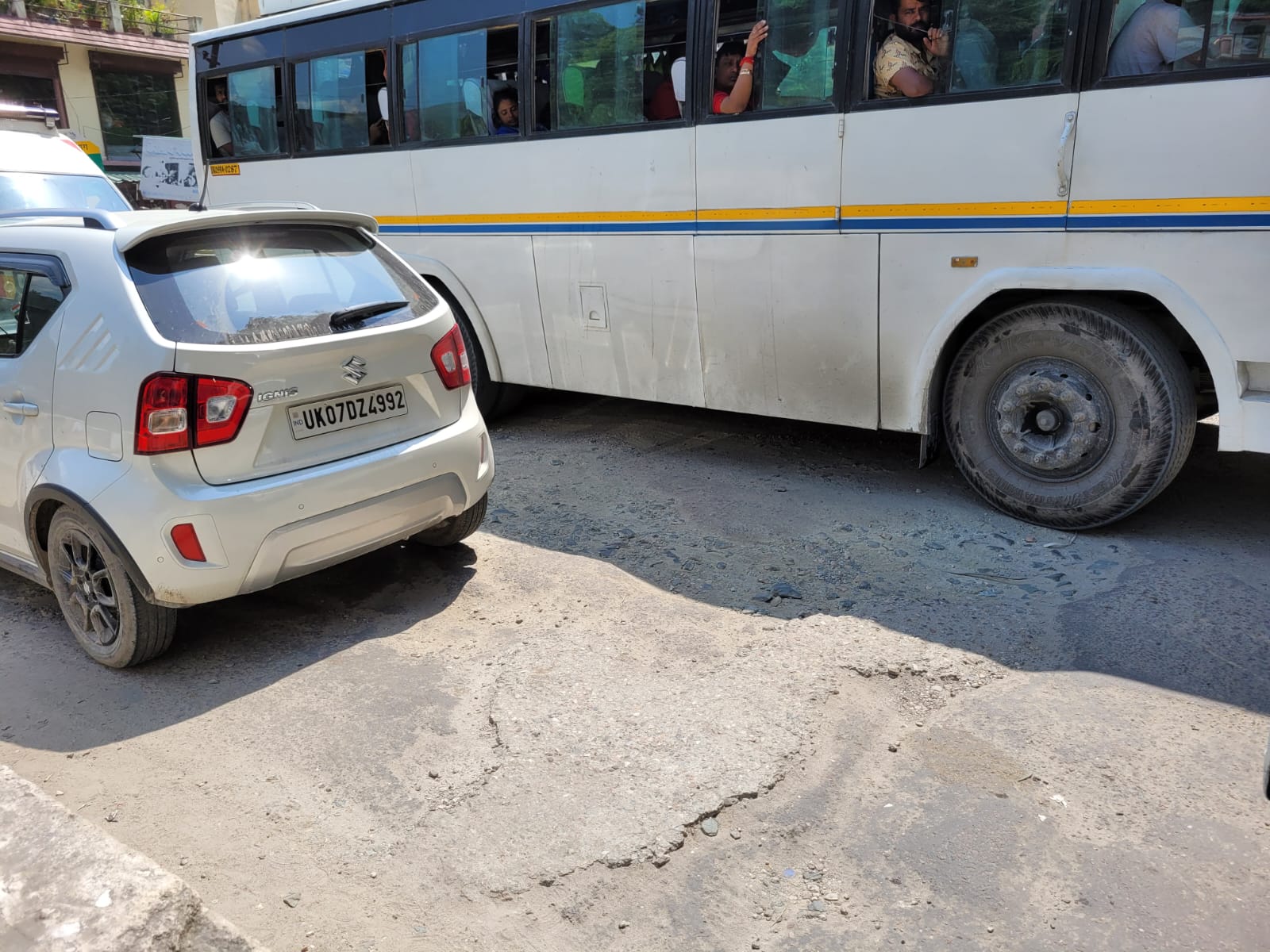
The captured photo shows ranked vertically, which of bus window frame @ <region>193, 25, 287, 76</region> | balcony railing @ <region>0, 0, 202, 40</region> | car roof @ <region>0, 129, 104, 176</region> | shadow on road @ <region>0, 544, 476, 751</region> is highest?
balcony railing @ <region>0, 0, 202, 40</region>

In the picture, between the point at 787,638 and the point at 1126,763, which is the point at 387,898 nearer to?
the point at 787,638

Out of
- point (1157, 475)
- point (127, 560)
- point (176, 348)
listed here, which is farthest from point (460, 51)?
point (1157, 475)

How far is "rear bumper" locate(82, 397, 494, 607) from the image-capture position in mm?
3545

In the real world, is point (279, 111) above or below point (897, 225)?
above

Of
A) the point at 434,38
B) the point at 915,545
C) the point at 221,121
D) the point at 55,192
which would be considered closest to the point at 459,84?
the point at 434,38

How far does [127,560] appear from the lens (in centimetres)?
365

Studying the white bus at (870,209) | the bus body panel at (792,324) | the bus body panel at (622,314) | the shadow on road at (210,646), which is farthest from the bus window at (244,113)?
the shadow on road at (210,646)

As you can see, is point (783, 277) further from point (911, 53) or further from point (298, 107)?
point (298, 107)

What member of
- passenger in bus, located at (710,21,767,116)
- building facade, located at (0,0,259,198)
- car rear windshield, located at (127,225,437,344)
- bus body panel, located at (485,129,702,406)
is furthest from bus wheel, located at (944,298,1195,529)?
building facade, located at (0,0,259,198)

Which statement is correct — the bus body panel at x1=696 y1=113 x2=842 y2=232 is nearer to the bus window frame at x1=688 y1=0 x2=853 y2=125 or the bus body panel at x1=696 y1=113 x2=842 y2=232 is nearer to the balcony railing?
the bus window frame at x1=688 y1=0 x2=853 y2=125

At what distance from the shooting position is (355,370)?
395 centimetres

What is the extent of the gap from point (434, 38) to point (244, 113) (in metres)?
2.43

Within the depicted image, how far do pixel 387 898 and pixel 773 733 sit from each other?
1335mm

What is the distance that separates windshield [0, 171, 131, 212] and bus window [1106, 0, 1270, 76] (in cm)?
790
